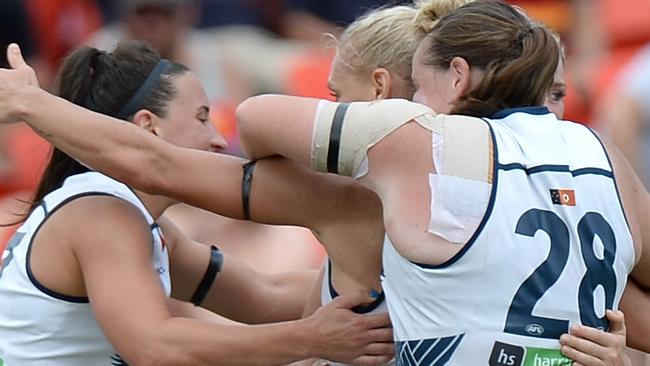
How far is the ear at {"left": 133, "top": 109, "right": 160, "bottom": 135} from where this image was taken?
13.0 ft

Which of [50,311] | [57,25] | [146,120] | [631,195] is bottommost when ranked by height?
[57,25]

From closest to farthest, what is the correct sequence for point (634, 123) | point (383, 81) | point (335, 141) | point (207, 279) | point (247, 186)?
point (335, 141), point (247, 186), point (383, 81), point (207, 279), point (634, 123)

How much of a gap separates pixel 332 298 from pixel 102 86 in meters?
0.84

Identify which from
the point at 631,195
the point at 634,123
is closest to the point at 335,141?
the point at 631,195

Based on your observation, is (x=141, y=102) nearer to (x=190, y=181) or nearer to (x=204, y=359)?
(x=190, y=181)

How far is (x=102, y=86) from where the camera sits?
396 cm

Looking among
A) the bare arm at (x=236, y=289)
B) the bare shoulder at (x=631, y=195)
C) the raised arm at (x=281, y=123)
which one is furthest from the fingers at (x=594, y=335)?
the bare arm at (x=236, y=289)

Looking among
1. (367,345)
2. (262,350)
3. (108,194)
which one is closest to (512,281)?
(367,345)

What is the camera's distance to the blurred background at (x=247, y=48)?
22.0 feet

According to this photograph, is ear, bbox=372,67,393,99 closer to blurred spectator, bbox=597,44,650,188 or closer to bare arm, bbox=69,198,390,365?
bare arm, bbox=69,198,390,365

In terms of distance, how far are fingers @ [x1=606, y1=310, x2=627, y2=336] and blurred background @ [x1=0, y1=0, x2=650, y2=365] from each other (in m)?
2.87

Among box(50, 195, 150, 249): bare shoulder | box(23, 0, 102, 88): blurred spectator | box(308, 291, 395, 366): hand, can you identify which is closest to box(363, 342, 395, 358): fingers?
box(308, 291, 395, 366): hand

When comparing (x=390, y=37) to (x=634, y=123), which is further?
(x=634, y=123)

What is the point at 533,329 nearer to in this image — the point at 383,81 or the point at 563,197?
the point at 563,197
